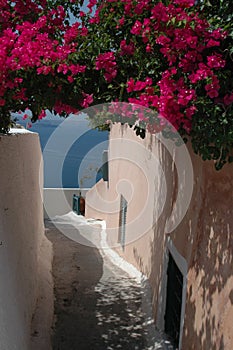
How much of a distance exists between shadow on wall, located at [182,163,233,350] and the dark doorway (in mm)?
974

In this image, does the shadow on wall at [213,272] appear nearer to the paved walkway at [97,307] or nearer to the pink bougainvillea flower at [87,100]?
the pink bougainvillea flower at [87,100]

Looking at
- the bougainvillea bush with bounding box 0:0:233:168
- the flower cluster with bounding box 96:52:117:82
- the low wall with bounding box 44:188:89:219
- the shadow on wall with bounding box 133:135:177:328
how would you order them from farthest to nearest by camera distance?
the low wall with bounding box 44:188:89:219 → the shadow on wall with bounding box 133:135:177:328 → the flower cluster with bounding box 96:52:117:82 → the bougainvillea bush with bounding box 0:0:233:168

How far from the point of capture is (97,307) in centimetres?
803

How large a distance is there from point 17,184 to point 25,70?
→ 2.54 metres

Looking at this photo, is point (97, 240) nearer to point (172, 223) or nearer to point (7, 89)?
point (172, 223)

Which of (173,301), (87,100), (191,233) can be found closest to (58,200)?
(173,301)

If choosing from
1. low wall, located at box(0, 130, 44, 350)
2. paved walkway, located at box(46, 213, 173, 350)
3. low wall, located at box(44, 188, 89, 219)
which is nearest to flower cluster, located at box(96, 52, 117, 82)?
low wall, located at box(0, 130, 44, 350)

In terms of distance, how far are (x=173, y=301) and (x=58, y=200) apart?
13814 mm

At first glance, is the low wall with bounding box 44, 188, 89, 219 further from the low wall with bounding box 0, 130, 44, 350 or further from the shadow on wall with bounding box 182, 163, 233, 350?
the shadow on wall with bounding box 182, 163, 233, 350

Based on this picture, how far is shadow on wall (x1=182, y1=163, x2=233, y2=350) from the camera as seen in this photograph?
12.8 ft

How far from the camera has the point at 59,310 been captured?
771 cm

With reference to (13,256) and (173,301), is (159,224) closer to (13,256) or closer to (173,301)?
(173,301)

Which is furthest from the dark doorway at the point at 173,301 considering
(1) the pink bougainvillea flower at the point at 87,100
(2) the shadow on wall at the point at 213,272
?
(1) the pink bougainvillea flower at the point at 87,100

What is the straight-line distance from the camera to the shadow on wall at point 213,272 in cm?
389
